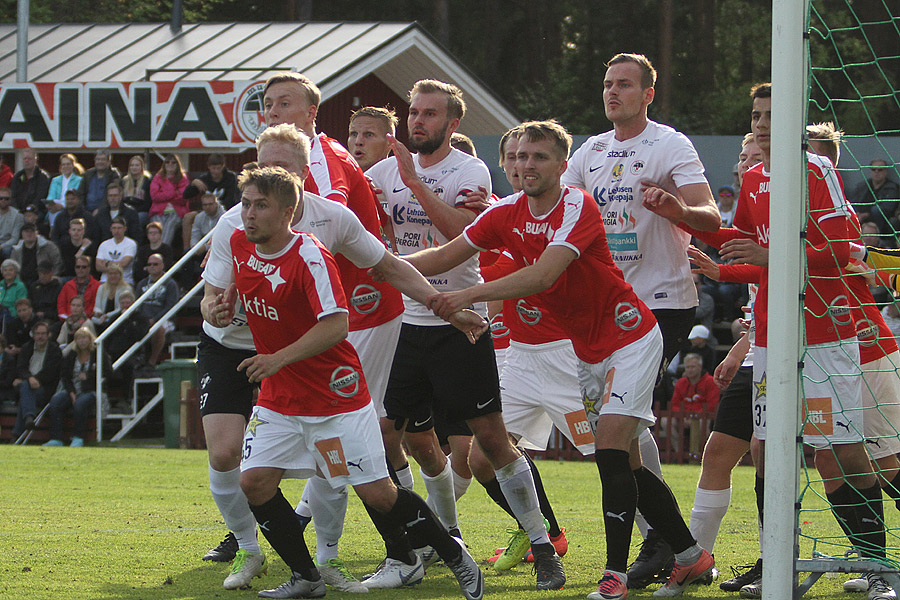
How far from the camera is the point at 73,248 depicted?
60.2 ft

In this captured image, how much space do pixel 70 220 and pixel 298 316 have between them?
1408 centimetres

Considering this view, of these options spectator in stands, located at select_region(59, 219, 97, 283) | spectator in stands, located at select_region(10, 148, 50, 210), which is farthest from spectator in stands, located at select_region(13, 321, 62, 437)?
spectator in stands, located at select_region(10, 148, 50, 210)

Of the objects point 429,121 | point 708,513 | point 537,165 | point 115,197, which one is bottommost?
point 708,513

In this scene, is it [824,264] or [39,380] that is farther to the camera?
[39,380]

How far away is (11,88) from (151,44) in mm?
3750

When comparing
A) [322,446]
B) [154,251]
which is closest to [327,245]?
[322,446]

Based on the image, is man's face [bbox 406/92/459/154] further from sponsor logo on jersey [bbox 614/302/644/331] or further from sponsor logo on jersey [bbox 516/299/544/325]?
sponsor logo on jersey [bbox 614/302/644/331]

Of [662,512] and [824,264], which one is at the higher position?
[824,264]

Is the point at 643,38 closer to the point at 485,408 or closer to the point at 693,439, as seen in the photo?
the point at 693,439

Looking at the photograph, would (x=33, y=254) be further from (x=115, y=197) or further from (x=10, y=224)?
(x=115, y=197)

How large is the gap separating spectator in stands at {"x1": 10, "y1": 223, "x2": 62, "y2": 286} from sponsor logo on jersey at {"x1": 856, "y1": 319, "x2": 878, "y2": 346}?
1430cm

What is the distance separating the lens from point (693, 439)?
15.2 m

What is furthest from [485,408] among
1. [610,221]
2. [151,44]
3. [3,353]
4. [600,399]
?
[151,44]

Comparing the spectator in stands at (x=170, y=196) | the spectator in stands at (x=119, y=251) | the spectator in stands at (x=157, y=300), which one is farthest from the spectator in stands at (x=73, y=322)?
the spectator in stands at (x=170, y=196)
